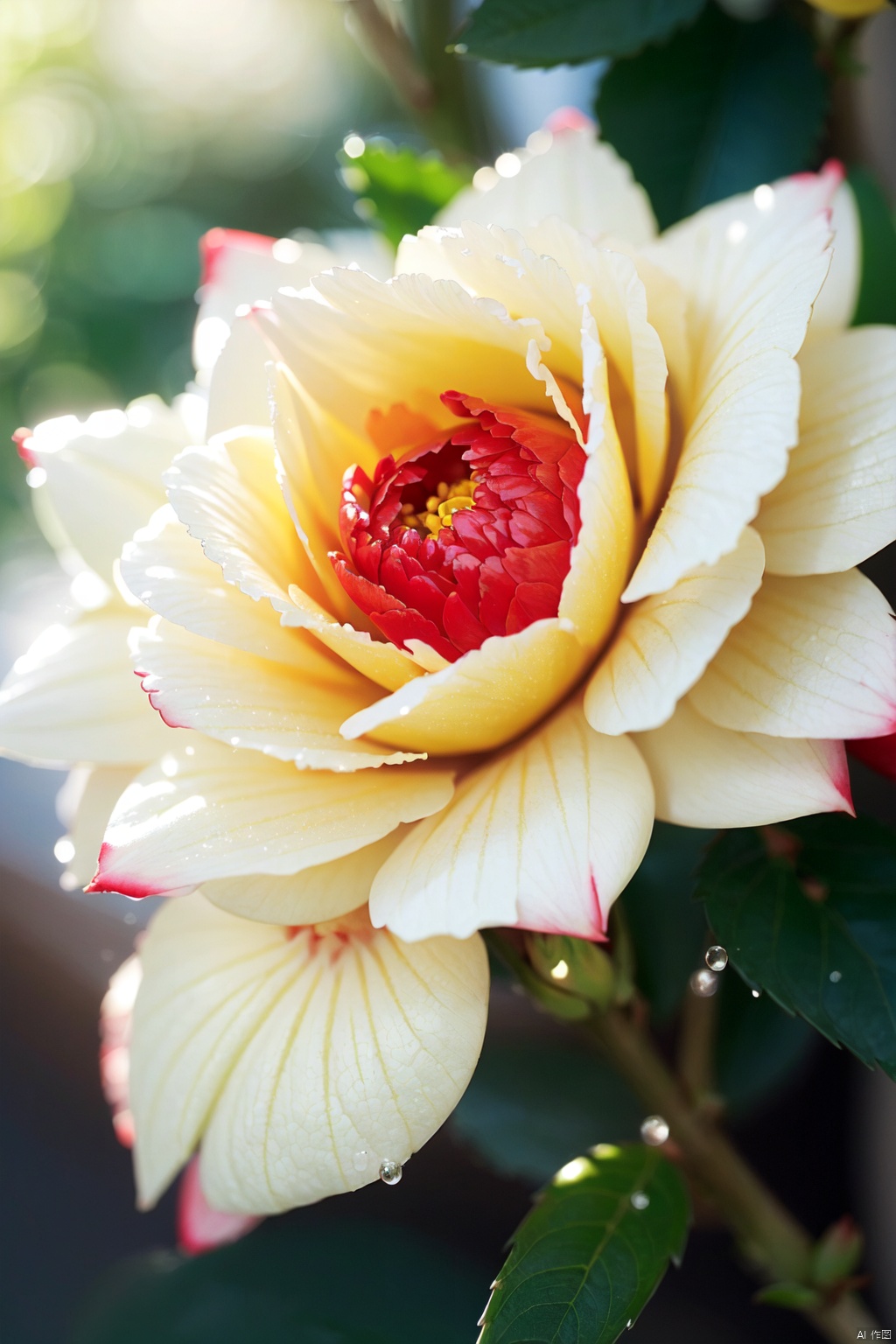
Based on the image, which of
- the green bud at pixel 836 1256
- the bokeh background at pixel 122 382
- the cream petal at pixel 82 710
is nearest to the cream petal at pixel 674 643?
the cream petal at pixel 82 710

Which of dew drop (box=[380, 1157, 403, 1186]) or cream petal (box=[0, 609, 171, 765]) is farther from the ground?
cream petal (box=[0, 609, 171, 765])

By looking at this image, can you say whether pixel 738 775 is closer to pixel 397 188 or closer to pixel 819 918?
pixel 819 918

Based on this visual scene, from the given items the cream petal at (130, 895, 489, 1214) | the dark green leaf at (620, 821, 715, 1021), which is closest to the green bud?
the dark green leaf at (620, 821, 715, 1021)

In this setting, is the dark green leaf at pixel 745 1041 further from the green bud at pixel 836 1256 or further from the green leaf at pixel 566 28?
the green leaf at pixel 566 28

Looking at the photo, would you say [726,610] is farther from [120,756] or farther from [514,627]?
[120,756]

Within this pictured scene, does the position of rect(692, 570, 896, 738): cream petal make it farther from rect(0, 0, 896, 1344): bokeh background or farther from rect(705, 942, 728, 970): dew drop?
rect(0, 0, 896, 1344): bokeh background

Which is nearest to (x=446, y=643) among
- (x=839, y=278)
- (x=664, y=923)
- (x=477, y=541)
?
(x=477, y=541)

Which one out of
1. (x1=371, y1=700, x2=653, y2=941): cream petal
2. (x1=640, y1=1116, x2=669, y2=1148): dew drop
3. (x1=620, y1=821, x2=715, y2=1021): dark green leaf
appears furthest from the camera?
(x1=620, y1=821, x2=715, y2=1021): dark green leaf
